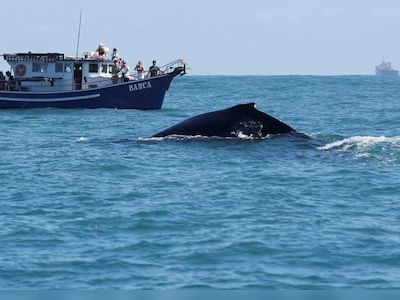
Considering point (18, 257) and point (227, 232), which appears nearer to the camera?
point (18, 257)

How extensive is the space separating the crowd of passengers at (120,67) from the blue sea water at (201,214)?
2322 cm

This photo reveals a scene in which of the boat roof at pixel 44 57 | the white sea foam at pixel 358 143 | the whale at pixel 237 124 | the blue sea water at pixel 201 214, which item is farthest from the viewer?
the boat roof at pixel 44 57

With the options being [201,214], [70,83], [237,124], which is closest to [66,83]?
[70,83]

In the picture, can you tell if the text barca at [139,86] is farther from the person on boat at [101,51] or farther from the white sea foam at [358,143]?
the white sea foam at [358,143]

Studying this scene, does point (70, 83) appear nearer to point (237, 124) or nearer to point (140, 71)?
point (140, 71)

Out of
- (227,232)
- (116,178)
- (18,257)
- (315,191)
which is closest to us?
(18,257)

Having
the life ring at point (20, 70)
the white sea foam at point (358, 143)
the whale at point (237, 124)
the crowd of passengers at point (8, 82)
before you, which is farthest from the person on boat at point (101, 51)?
the white sea foam at point (358, 143)

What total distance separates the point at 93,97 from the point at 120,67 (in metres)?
2.73

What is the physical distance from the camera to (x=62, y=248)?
1501 cm

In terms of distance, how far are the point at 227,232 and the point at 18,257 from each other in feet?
12.8

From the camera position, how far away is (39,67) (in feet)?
183

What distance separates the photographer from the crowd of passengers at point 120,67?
56688 millimetres

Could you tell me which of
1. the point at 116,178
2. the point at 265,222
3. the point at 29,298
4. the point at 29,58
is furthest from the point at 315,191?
the point at 29,58

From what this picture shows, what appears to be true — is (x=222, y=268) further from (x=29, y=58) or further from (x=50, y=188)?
(x=29, y=58)
